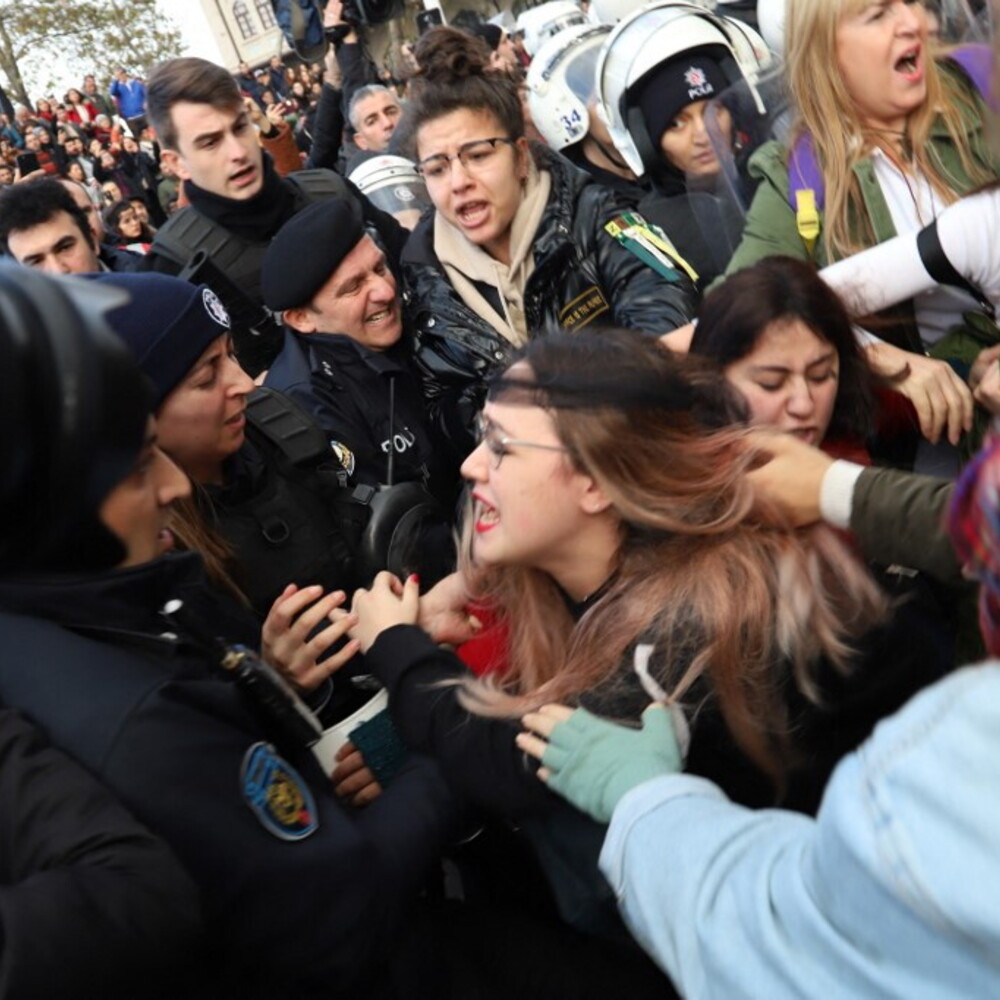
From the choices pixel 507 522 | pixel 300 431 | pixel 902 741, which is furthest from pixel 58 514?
pixel 300 431

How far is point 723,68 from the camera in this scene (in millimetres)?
3275

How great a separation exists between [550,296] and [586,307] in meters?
0.10

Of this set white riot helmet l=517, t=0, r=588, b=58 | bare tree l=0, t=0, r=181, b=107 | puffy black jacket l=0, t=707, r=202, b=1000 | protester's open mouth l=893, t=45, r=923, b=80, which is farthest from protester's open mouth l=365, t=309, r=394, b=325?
bare tree l=0, t=0, r=181, b=107

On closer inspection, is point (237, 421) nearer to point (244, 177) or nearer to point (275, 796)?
point (275, 796)

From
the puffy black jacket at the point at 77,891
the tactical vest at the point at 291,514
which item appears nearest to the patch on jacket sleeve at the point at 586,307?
the tactical vest at the point at 291,514

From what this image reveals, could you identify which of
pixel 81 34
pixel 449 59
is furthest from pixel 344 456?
pixel 81 34

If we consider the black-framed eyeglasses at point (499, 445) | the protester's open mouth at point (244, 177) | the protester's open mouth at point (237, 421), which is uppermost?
the protester's open mouth at point (244, 177)

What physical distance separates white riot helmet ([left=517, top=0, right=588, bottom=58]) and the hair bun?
3206mm

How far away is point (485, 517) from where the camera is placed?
179 cm

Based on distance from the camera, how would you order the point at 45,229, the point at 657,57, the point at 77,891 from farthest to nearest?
1. the point at 45,229
2. the point at 657,57
3. the point at 77,891

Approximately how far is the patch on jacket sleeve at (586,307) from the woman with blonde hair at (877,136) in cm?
56

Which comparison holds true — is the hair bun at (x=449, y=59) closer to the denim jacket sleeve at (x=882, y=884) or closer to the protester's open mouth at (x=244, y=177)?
the protester's open mouth at (x=244, y=177)

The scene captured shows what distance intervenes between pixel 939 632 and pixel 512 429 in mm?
938

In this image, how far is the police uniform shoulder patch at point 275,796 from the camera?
121 centimetres
